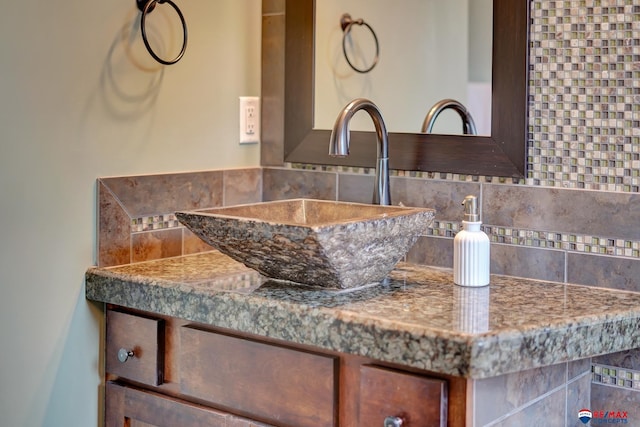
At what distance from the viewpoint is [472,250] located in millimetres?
1776

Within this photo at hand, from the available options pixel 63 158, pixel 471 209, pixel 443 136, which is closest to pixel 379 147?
pixel 443 136

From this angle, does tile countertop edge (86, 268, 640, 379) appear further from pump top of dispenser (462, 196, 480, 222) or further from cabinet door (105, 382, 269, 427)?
pump top of dispenser (462, 196, 480, 222)

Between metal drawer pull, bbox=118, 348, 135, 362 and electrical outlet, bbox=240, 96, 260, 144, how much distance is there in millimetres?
700

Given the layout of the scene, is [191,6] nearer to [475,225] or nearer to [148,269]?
[148,269]

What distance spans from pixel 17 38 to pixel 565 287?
1277 millimetres

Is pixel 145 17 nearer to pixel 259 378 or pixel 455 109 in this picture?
pixel 455 109

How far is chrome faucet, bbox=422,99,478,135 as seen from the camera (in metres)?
1.98

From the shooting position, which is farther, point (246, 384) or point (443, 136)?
point (443, 136)

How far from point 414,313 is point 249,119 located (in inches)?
39.6

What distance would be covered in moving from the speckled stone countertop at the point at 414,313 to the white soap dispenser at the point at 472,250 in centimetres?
4

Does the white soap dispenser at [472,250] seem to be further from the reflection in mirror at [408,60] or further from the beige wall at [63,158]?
the beige wall at [63,158]

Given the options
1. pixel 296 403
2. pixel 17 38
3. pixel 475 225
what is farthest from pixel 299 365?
pixel 17 38

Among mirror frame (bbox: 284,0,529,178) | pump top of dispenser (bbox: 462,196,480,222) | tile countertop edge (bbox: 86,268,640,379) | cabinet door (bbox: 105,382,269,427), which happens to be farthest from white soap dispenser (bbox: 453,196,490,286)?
→ cabinet door (bbox: 105,382,269,427)

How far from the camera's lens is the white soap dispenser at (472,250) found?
1.78m
